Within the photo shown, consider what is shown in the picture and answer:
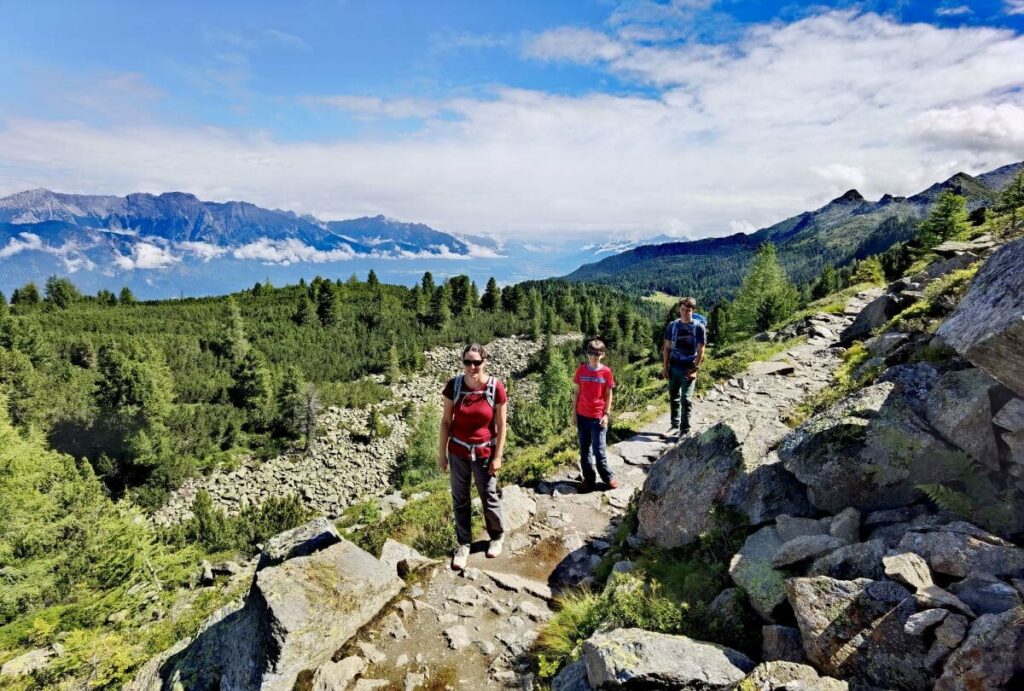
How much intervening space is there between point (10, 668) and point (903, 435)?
17.8m

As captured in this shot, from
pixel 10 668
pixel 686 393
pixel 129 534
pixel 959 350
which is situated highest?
pixel 959 350

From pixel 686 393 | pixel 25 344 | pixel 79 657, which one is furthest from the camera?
pixel 25 344

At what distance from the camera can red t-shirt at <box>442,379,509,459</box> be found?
7.16 meters

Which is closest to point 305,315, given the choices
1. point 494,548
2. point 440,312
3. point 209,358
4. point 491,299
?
point 209,358

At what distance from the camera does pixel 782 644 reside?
4.36 metres

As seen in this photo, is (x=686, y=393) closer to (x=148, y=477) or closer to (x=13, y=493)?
(x=13, y=493)

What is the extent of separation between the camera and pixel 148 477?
147ft

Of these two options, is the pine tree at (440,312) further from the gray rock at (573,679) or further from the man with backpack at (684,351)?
the gray rock at (573,679)

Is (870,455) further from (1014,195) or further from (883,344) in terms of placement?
(1014,195)

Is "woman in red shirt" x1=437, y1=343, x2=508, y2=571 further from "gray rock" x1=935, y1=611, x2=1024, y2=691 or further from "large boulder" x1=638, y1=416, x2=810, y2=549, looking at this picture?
"gray rock" x1=935, y1=611, x2=1024, y2=691

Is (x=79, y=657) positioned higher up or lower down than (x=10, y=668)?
higher up

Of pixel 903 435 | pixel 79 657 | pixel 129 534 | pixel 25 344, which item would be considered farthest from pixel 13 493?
pixel 25 344

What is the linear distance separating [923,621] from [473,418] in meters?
5.35

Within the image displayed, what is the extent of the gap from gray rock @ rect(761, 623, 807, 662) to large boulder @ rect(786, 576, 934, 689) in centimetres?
17
